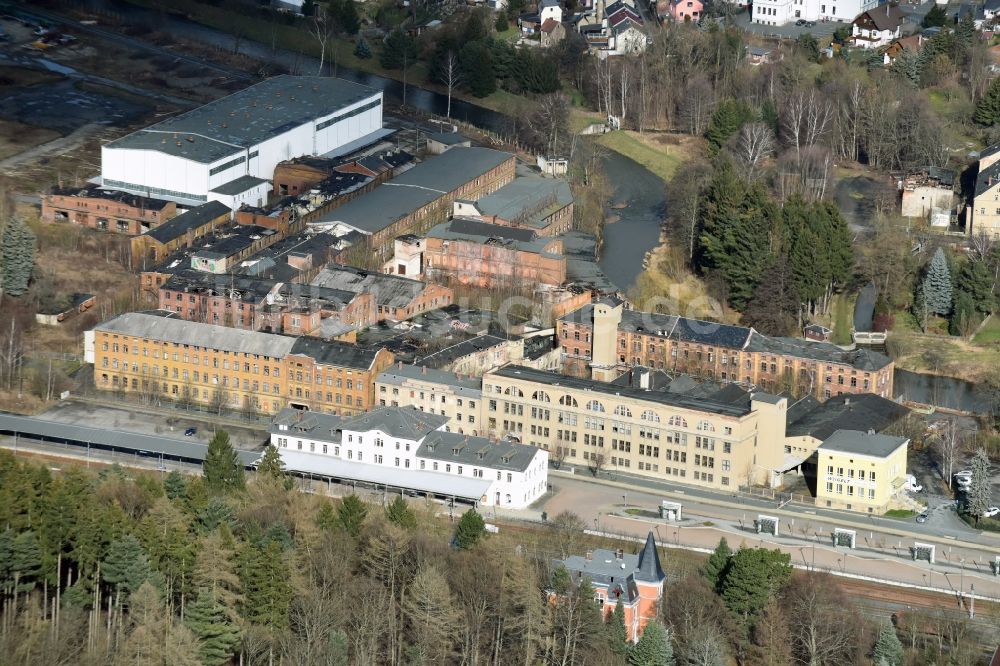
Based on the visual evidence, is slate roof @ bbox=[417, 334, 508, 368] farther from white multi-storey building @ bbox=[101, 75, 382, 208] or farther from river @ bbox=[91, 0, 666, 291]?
white multi-storey building @ bbox=[101, 75, 382, 208]

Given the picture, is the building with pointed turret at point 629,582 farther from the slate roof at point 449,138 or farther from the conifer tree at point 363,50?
the conifer tree at point 363,50

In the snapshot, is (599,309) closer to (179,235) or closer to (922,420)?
(922,420)

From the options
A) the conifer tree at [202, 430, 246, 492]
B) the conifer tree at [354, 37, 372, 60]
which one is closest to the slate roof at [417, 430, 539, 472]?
the conifer tree at [202, 430, 246, 492]

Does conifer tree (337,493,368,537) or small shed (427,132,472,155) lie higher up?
small shed (427,132,472,155)

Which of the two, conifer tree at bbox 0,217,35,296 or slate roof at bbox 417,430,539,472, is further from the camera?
conifer tree at bbox 0,217,35,296

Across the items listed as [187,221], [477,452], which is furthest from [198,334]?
[187,221]

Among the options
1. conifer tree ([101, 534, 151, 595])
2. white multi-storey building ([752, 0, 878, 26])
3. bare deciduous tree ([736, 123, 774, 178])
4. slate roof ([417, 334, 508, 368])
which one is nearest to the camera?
conifer tree ([101, 534, 151, 595])
